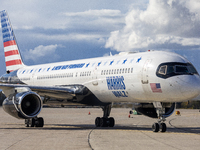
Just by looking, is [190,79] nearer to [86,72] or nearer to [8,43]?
[86,72]

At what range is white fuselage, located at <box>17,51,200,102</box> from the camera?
57.6ft

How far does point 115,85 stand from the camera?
2058 centimetres

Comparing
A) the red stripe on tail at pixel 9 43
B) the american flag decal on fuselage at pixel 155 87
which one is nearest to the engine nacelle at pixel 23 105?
the american flag decal on fuselage at pixel 155 87

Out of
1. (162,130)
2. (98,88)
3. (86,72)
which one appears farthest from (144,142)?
(86,72)

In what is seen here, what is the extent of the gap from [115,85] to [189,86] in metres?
4.82

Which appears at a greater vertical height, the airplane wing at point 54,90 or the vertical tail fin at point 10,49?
the vertical tail fin at point 10,49

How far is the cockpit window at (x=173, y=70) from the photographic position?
17.8m

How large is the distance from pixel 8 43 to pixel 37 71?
20.3ft

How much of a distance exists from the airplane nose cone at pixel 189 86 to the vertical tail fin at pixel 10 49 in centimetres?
1848

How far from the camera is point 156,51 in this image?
19.8 meters

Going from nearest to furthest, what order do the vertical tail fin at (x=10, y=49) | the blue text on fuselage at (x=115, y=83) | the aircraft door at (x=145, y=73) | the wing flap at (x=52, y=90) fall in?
the aircraft door at (x=145, y=73)
the blue text on fuselage at (x=115, y=83)
the wing flap at (x=52, y=90)
the vertical tail fin at (x=10, y=49)

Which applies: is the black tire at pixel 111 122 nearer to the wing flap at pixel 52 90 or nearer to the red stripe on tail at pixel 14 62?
the wing flap at pixel 52 90

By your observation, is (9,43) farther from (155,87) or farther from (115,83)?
(155,87)

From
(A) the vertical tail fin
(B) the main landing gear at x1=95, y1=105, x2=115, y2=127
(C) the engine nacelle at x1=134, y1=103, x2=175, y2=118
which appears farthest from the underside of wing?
(A) the vertical tail fin
